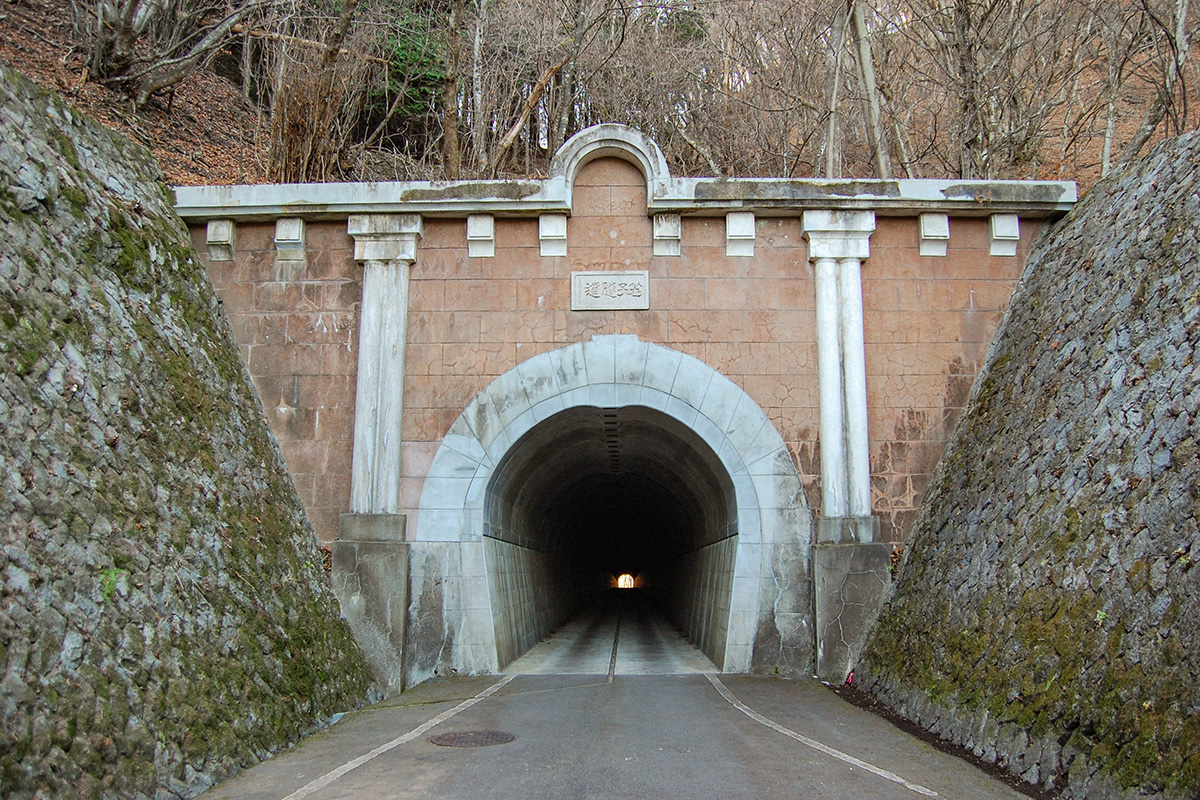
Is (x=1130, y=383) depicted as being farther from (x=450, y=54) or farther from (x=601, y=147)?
(x=450, y=54)

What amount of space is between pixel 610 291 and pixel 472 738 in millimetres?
5345

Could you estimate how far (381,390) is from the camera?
32.9 ft

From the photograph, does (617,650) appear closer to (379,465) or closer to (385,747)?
(379,465)

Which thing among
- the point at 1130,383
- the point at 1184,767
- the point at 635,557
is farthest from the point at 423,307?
the point at 635,557

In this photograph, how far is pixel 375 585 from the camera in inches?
374

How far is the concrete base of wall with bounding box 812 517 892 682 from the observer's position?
930cm

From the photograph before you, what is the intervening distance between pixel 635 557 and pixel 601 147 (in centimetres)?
1991

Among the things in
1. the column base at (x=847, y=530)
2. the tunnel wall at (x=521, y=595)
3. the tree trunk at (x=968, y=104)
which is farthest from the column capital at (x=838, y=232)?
the tunnel wall at (x=521, y=595)

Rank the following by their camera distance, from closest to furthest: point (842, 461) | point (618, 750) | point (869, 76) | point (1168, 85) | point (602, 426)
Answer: point (618, 750) < point (842, 461) < point (602, 426) < point (1168, 85) < point (869, 76)

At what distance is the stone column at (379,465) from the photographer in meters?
9.37

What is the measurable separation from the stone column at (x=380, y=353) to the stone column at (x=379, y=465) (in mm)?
11

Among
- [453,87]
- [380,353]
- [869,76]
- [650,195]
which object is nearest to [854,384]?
[650,195]

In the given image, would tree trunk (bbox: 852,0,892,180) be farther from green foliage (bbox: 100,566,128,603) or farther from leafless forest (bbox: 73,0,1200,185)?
green foliage (bbox: 100,566,128,603)

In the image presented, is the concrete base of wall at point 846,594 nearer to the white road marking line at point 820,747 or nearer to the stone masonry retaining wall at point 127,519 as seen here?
the white road marking line at point 820,747
